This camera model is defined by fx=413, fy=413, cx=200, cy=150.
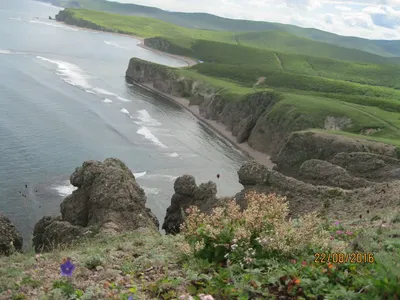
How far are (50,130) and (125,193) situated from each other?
136ft

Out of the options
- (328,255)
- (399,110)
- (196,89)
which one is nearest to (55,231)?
(328,255)

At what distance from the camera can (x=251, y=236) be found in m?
9.62

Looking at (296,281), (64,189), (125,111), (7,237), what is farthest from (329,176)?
(125,111)

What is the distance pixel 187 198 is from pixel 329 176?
46.1 ft

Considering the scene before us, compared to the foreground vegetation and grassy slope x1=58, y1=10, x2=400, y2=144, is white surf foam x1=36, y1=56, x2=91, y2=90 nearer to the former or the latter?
grassy slope x1=58, y1=10, x2=400, y2=144

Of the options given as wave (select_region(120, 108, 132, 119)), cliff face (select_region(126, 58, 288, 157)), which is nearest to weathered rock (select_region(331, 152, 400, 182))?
cliff face (select_region(126, 58, 288, 157))

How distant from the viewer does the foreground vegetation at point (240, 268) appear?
773 centimetres

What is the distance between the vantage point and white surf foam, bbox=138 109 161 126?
91.0 metres

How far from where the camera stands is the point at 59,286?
838 centimetres

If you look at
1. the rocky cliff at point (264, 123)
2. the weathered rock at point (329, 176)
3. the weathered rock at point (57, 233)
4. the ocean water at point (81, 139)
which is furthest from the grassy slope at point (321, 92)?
the weathered rock at point (57, 233)

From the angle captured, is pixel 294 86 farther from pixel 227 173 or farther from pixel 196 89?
pixel 227 173
